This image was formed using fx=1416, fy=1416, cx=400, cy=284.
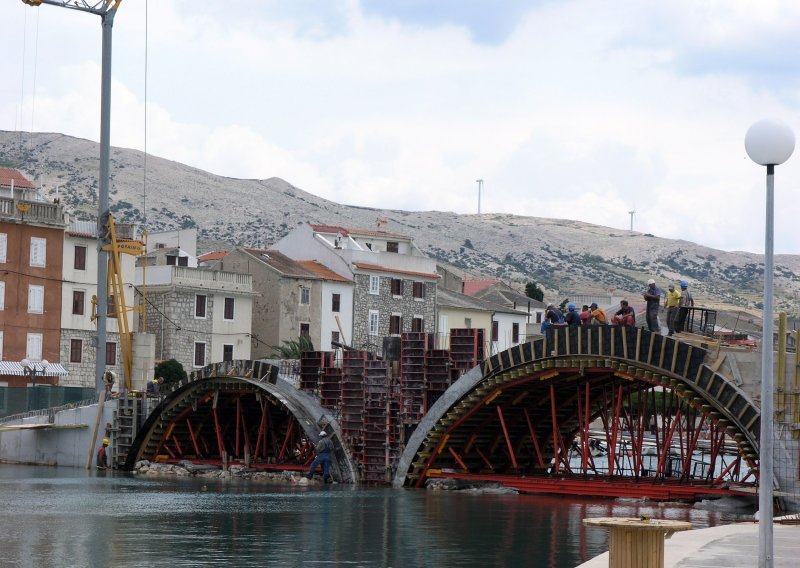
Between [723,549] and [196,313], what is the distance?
7005cm

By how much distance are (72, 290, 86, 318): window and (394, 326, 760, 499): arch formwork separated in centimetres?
3818

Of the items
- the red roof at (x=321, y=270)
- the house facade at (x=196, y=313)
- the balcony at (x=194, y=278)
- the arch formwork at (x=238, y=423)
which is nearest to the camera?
the arch formwork at (x=238, y=423)

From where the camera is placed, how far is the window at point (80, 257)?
280 ft

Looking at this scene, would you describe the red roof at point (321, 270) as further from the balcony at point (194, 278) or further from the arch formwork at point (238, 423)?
the arch formwork at point (238, 423)

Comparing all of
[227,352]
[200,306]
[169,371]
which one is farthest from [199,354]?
[169,371]

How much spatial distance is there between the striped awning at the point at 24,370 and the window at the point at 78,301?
12.3ft

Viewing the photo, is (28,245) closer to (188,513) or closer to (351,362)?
(351,362)

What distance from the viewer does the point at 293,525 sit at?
3566 centimetres

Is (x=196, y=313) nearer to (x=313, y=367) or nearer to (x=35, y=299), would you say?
(x=35, y=299)

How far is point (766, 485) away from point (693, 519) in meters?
19.8

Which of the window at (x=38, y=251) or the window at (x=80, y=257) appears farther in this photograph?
the window at (x=80, y=257)

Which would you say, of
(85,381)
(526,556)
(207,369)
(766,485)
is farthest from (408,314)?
(766,485)

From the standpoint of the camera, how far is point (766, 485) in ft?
60.7

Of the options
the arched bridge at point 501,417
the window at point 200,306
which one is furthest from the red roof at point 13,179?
the arched bridge at point 501,417
